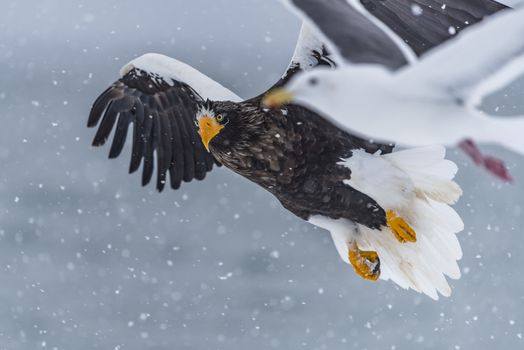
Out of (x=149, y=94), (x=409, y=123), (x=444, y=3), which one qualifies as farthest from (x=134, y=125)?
(x=409, y=123)

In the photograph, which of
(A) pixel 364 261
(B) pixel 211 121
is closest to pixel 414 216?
(A) pixel 364 261

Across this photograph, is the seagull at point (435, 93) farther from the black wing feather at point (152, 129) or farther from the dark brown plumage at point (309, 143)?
the black wing feather at point (152, 129)

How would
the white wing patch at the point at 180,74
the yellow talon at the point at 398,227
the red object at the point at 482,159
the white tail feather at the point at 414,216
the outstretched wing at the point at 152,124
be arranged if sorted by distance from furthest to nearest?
the outstretched wing at the point at 152,124, the white wing patch at the point at 180,74, the yellow talon at the point at 398,227, the white tail feather at the point at 414,216, the red object at the point at 482,159

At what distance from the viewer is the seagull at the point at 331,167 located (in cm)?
347

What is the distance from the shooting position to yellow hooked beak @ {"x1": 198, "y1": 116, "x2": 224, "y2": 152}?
3.52 metres

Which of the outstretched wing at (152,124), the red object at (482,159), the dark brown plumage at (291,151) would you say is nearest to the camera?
the red object at (482,159)

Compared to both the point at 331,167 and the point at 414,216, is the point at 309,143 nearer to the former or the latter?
the point at 331,167

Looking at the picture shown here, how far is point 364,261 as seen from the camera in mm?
3877

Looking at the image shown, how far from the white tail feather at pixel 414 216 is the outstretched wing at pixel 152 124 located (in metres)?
0.91

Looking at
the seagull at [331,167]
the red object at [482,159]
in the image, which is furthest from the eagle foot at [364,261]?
the red object at [482,159]

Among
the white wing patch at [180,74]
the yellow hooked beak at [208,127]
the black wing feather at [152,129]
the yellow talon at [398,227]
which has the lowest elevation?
the black wing feather at [152,129]

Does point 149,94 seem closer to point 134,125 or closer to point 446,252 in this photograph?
point 134,125

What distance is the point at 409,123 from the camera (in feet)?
4.19

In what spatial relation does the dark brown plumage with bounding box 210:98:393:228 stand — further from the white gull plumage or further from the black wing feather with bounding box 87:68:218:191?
the white gull plumage
